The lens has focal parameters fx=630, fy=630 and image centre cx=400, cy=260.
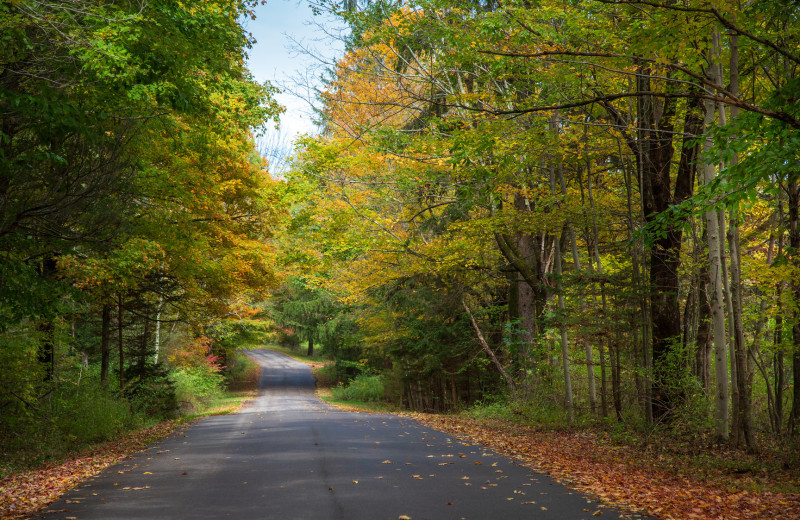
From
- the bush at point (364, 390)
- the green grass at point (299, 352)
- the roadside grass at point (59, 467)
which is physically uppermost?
the roadside grass at point (59, 467)

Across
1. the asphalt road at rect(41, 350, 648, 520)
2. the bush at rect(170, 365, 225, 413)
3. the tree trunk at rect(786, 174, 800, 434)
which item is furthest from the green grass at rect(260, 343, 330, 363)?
the tree trunk at rect(786, 174, 800, 434)

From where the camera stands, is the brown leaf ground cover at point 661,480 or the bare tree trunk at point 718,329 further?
the bare tree trunk at point 718,329

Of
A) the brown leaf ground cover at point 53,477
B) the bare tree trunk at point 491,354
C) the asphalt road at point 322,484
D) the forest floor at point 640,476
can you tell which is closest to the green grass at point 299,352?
the bare tree trunk at point 491,354

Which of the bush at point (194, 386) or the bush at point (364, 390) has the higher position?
the bush at point (194, 386)

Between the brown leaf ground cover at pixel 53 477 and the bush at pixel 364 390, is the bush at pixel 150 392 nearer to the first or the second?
the brown leaf ground cover at pixel 53 477

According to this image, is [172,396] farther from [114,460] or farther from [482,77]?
[482,77]

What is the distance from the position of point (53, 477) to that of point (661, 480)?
871 cm

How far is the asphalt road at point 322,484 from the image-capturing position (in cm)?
651

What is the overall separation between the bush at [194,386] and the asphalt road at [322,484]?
1306 centimetres

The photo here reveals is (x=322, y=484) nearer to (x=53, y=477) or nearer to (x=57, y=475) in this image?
(x=53, y=477)

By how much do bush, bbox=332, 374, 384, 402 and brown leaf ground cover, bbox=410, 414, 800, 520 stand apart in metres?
23.7

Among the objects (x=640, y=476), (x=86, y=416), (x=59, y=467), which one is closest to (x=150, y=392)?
(x=86, y=416)

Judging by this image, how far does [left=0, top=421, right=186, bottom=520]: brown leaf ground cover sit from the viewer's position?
7273 millimetres

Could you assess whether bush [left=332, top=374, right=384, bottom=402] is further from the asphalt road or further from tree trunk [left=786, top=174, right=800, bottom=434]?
tree trunk [left=786, top=174, right=800, bottom=434]
